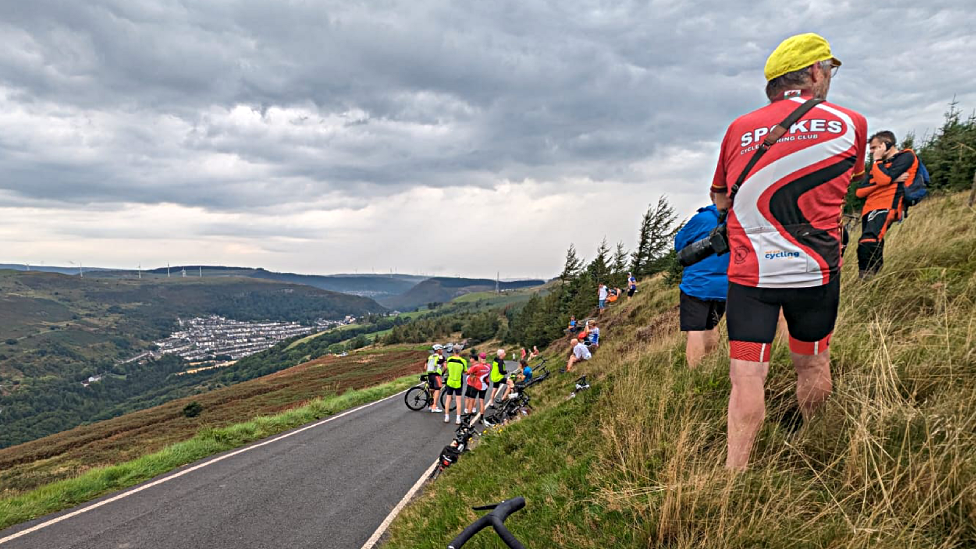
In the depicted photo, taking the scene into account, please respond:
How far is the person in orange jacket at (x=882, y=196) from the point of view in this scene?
5.58 metres

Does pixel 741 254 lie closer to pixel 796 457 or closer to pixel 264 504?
pixel 796 457

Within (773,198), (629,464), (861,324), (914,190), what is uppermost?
(914,190)

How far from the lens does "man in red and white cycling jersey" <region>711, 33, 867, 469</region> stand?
225 centimetres

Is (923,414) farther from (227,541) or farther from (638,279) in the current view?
(638,279)

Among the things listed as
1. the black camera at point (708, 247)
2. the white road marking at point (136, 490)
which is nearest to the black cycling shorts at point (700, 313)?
the black camera at point (708, 247)

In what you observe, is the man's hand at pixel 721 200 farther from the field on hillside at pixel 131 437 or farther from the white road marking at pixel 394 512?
the field on hillside at pixel 131 437

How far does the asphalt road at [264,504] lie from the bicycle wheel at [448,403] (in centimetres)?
301

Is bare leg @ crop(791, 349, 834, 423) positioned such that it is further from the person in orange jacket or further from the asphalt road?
the asphalt road

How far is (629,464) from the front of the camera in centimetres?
302

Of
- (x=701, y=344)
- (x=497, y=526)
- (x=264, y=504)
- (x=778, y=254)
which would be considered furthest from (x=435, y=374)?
(x=497, y=526)

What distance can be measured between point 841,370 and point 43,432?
129 meters

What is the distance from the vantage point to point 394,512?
670 centimetres

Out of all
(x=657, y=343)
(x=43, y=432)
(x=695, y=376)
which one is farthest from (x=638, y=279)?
(x=43, y=432)

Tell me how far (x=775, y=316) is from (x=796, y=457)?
0.96 meters
